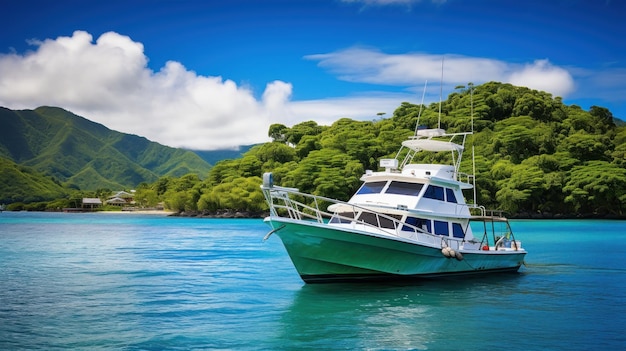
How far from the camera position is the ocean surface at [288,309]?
43.2 feet

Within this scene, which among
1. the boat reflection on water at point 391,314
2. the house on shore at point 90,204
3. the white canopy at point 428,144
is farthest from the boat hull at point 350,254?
the house on shore at point 90,204

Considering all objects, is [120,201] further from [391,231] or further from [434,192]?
[391,231]

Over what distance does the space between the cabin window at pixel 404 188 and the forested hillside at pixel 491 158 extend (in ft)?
207

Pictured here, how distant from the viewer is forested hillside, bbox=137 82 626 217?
90688 mm

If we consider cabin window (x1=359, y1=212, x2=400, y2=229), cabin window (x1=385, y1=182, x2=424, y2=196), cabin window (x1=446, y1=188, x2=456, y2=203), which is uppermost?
cabin window (x1=385, y1=182, x2=424, y2=196)

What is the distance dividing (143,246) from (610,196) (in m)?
73.8

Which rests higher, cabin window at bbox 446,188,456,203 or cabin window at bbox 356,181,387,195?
cabin window at bbox 356,181,387,195

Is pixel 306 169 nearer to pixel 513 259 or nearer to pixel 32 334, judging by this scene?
pixel 513 259

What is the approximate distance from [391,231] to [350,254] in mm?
1843

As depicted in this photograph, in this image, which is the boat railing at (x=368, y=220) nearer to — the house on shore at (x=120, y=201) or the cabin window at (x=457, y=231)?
the cabin window at (x=457, y=231)

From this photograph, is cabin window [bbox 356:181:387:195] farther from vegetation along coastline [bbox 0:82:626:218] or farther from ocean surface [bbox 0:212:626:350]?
vegetation along coastline [bbox 0:82:626:218]

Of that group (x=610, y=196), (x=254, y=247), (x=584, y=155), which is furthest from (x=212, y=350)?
(x=584, y=155)

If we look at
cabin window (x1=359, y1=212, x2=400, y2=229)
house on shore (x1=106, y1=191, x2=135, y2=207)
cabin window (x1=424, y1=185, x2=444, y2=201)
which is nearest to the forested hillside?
house on shore (x1=106, y1=191, x2=135, y2=207)

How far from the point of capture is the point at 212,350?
12.4m
